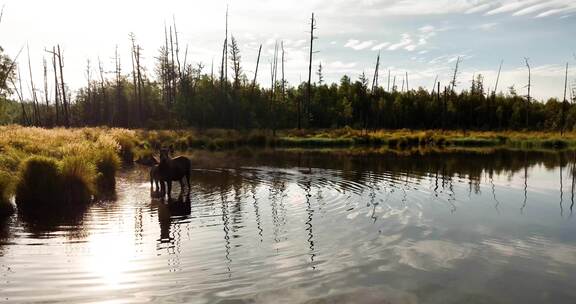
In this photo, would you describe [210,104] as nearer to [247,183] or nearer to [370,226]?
[247,183]

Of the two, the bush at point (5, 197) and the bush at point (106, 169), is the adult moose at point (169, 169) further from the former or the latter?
the bush at point (5, 197)

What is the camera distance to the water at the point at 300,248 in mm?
6809

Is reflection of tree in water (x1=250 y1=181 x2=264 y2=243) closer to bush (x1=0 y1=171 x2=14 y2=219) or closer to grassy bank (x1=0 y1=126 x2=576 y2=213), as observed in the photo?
grassy bank (x1=0 y1=126 x2=576 y2=213)

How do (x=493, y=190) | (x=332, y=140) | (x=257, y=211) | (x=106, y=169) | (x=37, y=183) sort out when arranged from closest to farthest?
(x=37, y=183), (x=257, y=211), (x=106, y=169), (x=493, y=190), (x=332, y=140)

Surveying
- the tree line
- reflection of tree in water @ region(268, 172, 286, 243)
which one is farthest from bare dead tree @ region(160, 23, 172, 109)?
reflection of tree in water @ region(268, 172, 286, 243)

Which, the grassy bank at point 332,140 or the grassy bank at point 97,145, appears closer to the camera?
the grassy bank at point 97,145

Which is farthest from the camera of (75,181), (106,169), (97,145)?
(97,145)

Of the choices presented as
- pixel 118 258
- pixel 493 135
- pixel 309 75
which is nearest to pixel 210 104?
pixel 309 75

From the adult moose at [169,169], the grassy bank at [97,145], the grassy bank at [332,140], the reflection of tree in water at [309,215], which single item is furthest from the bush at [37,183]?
the grassy bank at [332,140]

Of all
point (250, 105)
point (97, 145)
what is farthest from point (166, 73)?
point (97, 145)

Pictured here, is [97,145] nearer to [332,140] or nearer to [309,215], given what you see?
[309,215]

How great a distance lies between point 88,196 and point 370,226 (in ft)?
27.3

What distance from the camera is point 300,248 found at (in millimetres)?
9125

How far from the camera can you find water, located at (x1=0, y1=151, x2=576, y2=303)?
681cm
